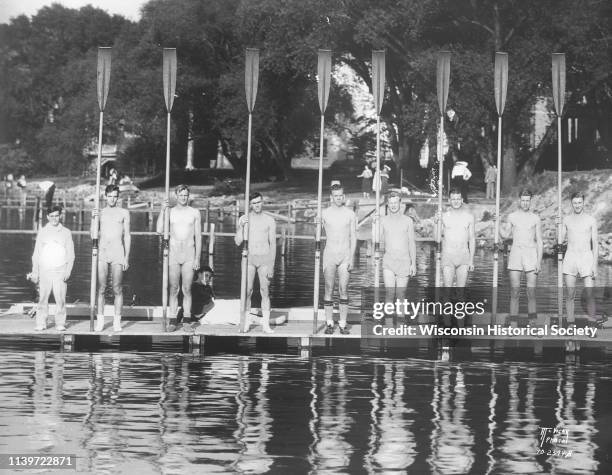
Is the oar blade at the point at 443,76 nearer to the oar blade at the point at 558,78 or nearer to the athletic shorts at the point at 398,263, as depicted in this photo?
the oar blade at the point at 558,78

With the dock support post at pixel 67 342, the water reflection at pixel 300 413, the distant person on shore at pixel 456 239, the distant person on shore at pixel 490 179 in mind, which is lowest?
the water reflection at pixel 300 413

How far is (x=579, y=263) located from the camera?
22.7 metres

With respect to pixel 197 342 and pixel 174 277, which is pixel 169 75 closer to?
pixel 174 277

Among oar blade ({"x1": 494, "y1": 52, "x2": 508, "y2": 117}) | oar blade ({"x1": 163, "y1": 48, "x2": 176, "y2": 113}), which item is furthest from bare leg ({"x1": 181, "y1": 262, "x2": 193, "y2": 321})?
oar blade ({"x1": 494, "y1": 52, "x2": 508, "y2": 117})

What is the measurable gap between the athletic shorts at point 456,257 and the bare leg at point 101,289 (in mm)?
4982

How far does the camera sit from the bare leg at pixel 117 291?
21.9 meters

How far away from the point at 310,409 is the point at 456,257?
18.5 feet

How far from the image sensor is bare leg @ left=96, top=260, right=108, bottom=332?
72.0 ft

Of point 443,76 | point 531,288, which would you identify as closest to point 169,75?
point 443,76

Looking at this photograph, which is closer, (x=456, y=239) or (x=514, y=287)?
(x=456, y=239)

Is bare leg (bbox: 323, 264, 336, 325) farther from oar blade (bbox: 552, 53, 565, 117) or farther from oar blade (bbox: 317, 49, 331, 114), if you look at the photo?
oar blade (bbox: 552, 53, 565, 117)

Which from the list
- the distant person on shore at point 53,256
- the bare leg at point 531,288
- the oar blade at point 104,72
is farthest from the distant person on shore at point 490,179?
the distant person on shore at point 53,256

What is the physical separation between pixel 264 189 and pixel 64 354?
224ft

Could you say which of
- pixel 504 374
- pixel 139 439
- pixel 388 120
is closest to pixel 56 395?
pixel 139 439
